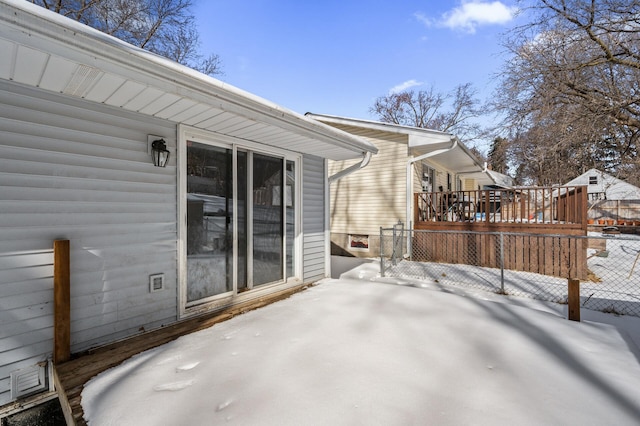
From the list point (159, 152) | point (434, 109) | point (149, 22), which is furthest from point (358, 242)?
point (434, 109)

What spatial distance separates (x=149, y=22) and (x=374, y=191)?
919cm

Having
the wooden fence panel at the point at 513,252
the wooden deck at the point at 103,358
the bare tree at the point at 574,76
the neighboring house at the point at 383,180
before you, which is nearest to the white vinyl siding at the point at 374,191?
the neighboring house at the point at 383,180

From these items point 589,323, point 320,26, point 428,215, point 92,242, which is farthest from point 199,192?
point 320,26

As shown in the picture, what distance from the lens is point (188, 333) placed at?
279cm

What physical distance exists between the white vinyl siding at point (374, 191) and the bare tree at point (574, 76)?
4192mm

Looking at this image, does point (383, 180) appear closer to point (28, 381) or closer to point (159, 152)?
point (159, 152)

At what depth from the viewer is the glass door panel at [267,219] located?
3.84 meters

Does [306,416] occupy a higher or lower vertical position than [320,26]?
lower

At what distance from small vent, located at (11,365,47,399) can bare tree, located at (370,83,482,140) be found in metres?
21.2

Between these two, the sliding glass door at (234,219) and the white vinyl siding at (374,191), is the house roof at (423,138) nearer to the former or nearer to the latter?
the white vinyl siding at (374,191)

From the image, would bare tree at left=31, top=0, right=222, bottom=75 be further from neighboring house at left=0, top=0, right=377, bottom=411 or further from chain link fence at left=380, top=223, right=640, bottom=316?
chain link fence at left=380, top=223, right=640, bottom=316

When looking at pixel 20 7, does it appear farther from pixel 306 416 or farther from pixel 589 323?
pixel 589 323

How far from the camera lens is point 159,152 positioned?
2.80m

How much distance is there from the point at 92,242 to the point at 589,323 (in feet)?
15.9
